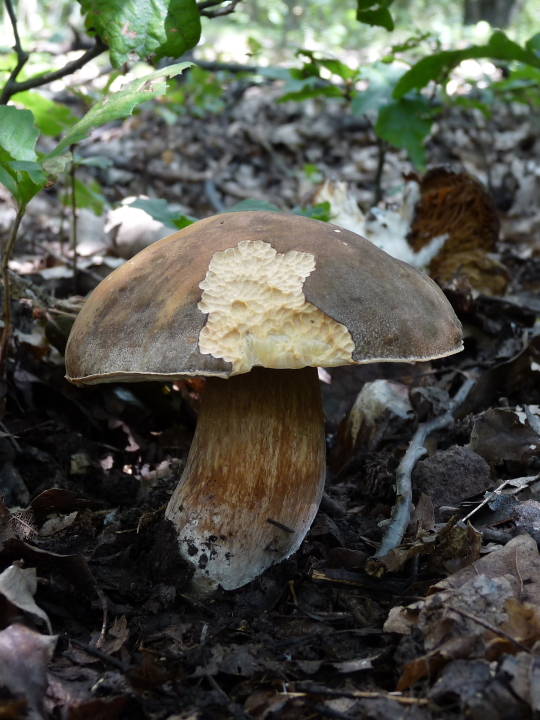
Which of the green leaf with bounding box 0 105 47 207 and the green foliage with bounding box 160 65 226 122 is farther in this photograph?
the green foliage with bounding box 160 65 226 122

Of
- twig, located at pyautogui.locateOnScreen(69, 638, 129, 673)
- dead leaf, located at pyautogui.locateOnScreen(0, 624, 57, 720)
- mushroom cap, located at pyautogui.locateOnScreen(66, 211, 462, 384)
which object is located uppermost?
mushroom cap, located at pyautogui.locateOnScreen(66, 211, 462, 384)

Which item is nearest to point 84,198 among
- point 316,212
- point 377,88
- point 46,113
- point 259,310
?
point 46,113

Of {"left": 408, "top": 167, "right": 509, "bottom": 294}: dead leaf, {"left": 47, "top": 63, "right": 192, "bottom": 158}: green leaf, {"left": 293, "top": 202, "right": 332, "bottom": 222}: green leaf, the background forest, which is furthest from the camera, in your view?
{"left": 408, "top": 167, "right": 509, "bottom": 294}: dead leaf

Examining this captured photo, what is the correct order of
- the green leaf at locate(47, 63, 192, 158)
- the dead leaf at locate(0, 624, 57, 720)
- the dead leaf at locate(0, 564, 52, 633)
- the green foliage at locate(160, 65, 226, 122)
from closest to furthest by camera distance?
the dead leaf at locate(0, 624, 57, 720) < the dead leaf at locate(0, 564, 52, 633) < the green leaf at locate(47, 63, 192, 158) < the green foliage at locate(160, 65, 226, 122)

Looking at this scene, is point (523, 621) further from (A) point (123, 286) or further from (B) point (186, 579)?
(A) point (123, 286)

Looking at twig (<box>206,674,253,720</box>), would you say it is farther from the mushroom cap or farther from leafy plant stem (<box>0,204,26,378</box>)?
leafy plant stem (<box>0,204,26,378</box>)

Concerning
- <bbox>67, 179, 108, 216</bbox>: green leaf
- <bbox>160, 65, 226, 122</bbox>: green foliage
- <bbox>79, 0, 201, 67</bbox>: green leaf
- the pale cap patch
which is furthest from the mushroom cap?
<bbox>160, 65, 226, 122</bbox>: green foliage

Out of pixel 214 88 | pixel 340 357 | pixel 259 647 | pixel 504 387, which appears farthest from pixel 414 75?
pixel 214 88
